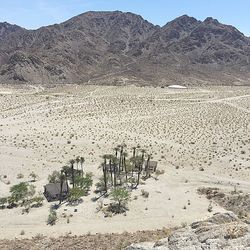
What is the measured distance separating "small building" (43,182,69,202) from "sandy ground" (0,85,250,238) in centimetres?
120

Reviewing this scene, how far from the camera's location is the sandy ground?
133 feet

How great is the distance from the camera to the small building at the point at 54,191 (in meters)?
45.2

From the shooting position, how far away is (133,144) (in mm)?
70188

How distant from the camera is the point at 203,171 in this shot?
2227 inches

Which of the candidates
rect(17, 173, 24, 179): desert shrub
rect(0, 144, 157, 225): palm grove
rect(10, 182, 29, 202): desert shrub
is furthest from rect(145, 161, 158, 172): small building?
rect(10, 182, 29, 202): desert shrub

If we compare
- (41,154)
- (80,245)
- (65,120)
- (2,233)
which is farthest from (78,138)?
(80,245)

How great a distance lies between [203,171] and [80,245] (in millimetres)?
29374

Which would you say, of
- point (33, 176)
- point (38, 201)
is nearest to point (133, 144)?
point (33, 176)

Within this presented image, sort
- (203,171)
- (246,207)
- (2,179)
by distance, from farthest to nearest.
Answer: (203,171), (2,179), (246,207)

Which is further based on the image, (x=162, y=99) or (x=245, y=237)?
(x=162, y=99)

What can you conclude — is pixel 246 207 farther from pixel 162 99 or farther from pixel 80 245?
pixel 162 99

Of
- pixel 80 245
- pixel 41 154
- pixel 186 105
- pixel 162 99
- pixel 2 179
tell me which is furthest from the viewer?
pixel 162 99

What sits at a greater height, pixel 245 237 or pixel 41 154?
pixel 245 237

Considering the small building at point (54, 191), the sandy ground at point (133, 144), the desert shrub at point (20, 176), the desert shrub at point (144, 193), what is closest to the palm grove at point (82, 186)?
the small building at point (54, 191)
